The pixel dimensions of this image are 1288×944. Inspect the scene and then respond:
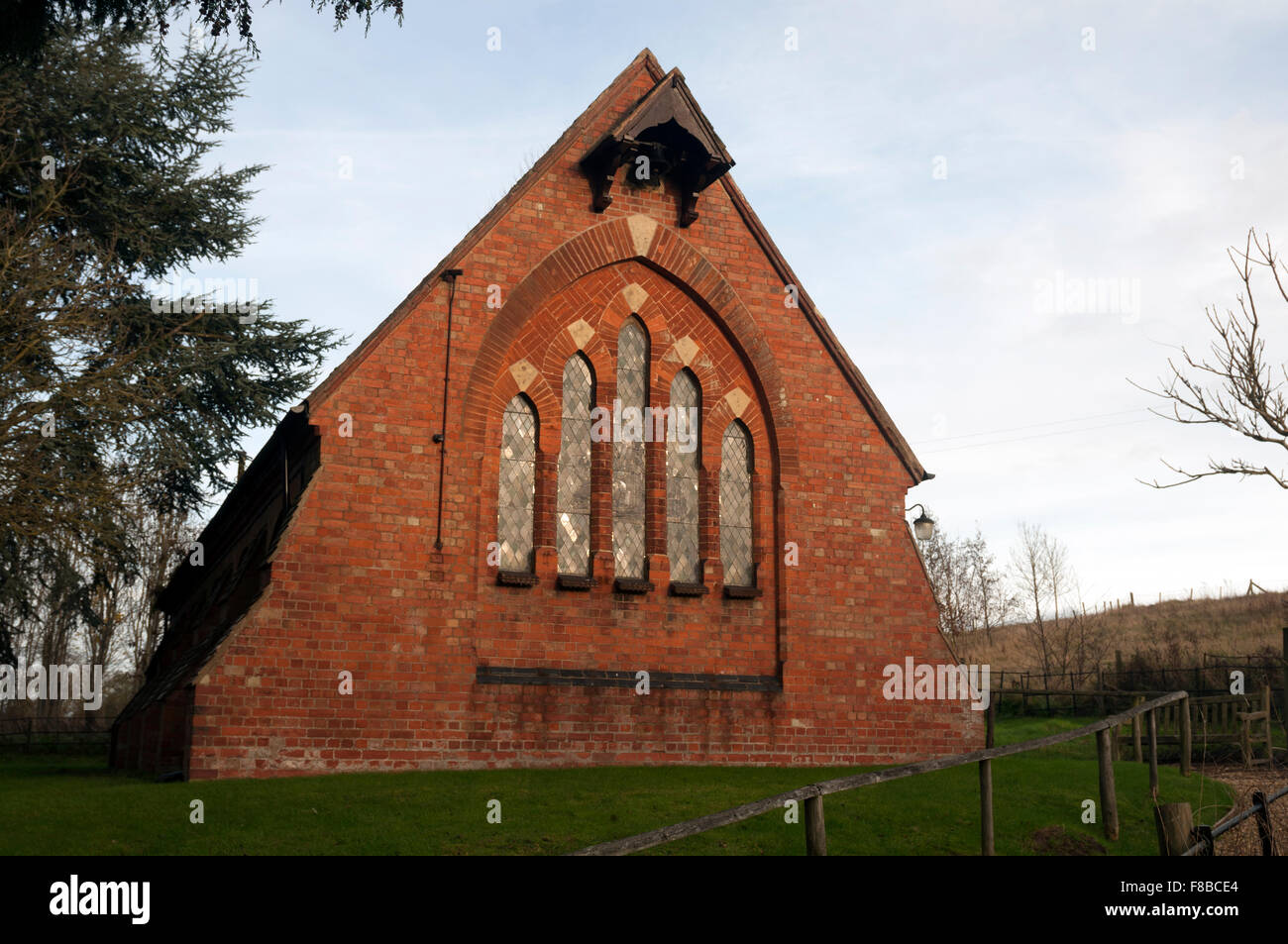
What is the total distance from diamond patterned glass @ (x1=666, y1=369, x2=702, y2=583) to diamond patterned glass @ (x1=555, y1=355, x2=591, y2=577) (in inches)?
52.9

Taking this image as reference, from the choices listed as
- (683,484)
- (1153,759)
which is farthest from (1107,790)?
(683,484)

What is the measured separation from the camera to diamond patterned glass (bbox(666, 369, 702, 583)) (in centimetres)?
1816

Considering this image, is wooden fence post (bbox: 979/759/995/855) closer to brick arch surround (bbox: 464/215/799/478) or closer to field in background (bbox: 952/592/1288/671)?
brick arch surround (bbox: 464/215/799/478)

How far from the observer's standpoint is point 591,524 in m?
17.7

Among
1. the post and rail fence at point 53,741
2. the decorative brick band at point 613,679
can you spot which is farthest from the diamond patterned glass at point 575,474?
the post and rail fence at point 53,741

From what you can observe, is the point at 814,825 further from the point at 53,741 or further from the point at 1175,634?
the point at 1175,634

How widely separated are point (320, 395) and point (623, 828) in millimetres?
7842

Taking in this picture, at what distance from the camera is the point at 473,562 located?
16.6 meters

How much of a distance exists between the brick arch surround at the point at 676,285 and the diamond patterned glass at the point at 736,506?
466mm

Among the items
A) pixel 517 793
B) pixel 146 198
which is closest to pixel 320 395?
pixel 517 793

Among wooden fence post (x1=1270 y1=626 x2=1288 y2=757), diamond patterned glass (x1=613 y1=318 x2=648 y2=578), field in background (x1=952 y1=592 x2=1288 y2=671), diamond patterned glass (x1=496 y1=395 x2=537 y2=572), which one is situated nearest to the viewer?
diamond patterned glass (x1=496 y1=395 x2=537 y2=572)

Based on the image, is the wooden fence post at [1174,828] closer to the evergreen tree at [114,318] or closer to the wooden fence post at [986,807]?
the wooden fence post at [986,807]

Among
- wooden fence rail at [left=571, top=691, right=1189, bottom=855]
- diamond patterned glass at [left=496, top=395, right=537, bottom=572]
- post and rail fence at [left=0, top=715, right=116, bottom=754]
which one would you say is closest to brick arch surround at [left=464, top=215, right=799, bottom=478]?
diamond patterned glass at [left=496, top=395, right=537, bottom=572]

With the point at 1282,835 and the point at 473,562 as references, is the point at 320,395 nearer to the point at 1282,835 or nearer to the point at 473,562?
the point at 473,562
